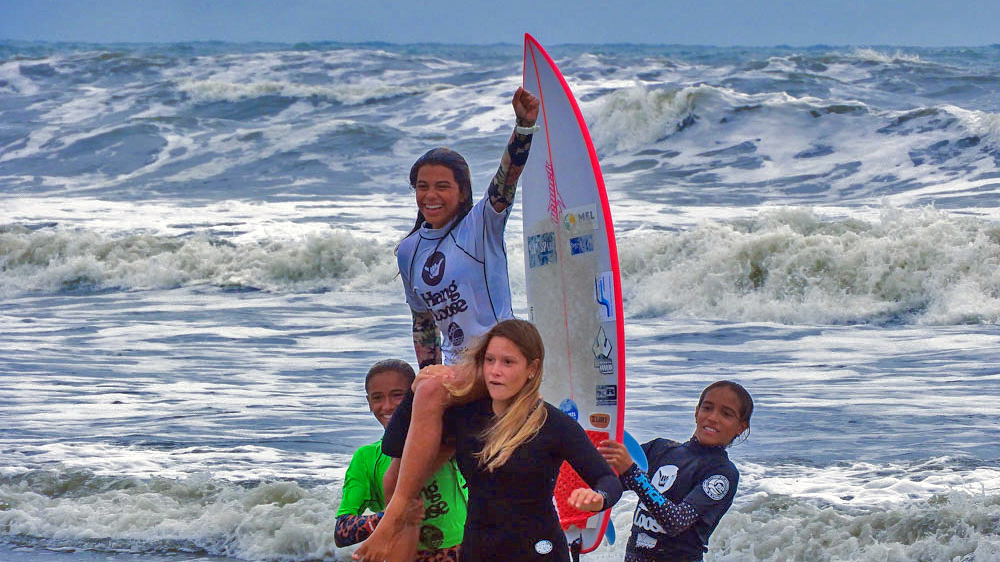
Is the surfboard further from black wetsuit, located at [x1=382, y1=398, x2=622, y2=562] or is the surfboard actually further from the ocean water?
the ocean water

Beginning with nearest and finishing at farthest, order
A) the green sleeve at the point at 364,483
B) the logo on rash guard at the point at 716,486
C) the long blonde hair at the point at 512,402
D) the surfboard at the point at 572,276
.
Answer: the long blonde hair at the point at 512,402 < the green sleeve at the point at 364,483 < the logo on rash guard at the point at 716,486 < the surfboard at the point at 572,276

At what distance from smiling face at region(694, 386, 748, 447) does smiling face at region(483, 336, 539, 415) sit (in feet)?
2.65

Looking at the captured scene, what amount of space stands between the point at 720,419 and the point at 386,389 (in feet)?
3.10

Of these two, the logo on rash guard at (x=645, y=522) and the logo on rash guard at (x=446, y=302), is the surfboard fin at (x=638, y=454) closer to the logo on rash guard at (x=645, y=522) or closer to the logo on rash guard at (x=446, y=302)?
the logo on rash guard at (x=645, y=522)

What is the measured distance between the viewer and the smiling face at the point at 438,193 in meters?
3.29

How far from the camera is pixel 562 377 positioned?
3.74 m

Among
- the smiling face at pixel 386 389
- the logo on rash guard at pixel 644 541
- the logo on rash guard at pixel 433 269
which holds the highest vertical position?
the logo on rash guard at pixel 433 269

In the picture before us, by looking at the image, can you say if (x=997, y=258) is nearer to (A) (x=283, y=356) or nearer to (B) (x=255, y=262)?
(A) (x=283, y=356)

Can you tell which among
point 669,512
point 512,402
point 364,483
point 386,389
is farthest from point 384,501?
point 669,512

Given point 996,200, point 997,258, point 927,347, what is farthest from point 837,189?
point 927,347

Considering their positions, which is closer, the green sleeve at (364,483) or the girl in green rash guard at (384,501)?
the girl in green rash guard at (384,501)

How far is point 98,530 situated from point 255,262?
10.2 meters

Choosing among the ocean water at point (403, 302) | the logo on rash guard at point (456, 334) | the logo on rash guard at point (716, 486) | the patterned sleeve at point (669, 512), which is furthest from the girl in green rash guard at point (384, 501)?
the ocean water at point (403, 302)

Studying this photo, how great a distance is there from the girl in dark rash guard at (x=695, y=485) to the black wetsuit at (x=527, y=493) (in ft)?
1.54
